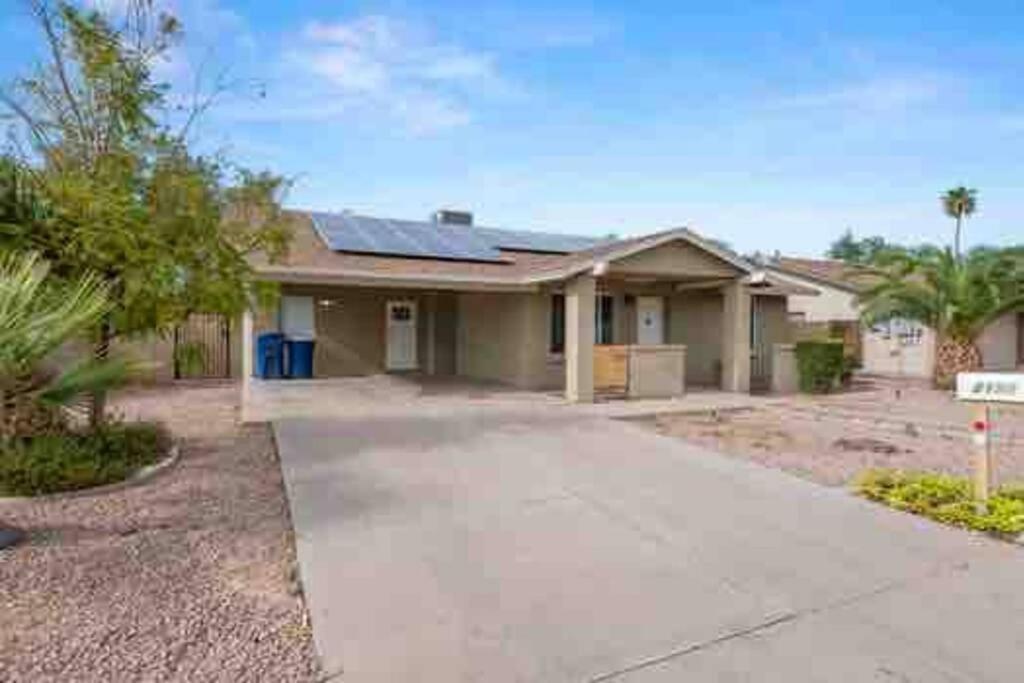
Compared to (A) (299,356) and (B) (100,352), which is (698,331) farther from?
(B) (100,352)

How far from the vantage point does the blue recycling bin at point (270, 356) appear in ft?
46.6

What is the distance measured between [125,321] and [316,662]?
18.0 ft

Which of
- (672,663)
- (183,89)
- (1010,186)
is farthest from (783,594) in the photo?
(1010,186)

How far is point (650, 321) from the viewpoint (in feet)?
51.8

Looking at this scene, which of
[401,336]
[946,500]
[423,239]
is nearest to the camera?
[946,500]

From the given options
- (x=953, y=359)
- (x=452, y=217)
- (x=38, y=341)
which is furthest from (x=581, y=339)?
(x=452, y=217)

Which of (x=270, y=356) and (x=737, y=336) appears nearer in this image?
(x=737, y=336)

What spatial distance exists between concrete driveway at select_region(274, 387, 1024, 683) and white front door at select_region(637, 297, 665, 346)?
361 inches

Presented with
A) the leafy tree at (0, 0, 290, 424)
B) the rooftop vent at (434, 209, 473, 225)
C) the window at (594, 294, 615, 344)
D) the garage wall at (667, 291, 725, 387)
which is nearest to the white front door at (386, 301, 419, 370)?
the window at (594, 294, 615, 344)

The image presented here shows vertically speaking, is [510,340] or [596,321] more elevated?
[596,321]

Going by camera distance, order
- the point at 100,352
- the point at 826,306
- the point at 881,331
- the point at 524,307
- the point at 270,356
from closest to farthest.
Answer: the point at 100,352
the point at 524,307
the point at 270,356
the point at 881,331
the point at 826,306

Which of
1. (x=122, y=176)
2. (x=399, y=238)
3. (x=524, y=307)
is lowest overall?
(x=524, y=307)

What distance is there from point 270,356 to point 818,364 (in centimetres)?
1326

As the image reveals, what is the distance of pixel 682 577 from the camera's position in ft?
12.5
